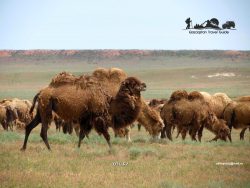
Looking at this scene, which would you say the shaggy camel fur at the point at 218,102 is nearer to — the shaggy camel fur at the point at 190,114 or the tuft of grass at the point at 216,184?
the shaggy camel fur at the point at 190,114

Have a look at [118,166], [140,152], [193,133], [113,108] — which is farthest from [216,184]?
[193,133]

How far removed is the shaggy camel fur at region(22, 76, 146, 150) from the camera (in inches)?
558

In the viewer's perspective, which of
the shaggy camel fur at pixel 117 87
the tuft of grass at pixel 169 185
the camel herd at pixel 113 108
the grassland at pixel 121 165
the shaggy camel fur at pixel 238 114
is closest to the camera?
the tuft of grass at pixel 169 185

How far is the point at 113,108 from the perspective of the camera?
49.0 ft

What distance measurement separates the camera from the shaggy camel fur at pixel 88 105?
1418cm

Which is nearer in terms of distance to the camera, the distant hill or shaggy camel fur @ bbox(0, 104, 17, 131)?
shaggy camel fur @ bbox(0, 104, 17, 131)

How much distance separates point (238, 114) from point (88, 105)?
9.54 m

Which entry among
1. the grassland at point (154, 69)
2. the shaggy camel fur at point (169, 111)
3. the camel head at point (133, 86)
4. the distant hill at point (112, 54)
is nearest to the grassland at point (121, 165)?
the camel head at point (133, 86)

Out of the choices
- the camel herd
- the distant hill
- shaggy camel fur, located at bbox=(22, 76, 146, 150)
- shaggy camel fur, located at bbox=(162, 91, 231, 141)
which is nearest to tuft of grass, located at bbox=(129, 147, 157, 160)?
the camel herd

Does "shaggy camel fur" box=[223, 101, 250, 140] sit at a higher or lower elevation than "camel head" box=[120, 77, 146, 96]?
lower

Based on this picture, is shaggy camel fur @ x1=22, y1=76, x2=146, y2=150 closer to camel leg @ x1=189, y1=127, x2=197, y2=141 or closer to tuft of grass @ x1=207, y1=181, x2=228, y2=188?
tuft of grass @ x1=207, y1=181, x2=228, y2=188

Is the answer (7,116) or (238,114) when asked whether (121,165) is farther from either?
(7,116)

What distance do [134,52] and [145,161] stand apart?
13845cm

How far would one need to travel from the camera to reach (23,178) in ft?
32.4
